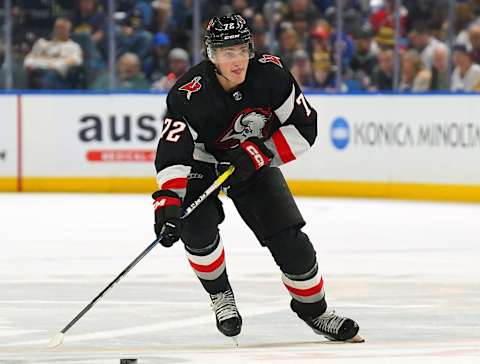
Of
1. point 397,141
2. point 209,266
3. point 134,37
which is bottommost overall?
point 397,141

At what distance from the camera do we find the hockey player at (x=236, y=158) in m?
5.23

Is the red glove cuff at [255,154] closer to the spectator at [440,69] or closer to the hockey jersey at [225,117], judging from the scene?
the hockey jersey at [225,117]

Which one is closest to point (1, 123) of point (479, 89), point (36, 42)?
point (36, 42)

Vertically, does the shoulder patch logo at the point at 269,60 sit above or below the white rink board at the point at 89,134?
above

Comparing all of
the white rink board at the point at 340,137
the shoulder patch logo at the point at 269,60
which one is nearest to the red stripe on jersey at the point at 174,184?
the shoulder patch logo at the point at 269,60

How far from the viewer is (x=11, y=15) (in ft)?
46.4

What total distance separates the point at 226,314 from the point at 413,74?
803 centimetres

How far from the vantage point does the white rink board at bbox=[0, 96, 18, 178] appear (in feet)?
45.8

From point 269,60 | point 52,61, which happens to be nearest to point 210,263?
point 269,60

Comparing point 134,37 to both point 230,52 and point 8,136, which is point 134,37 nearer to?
point 8,136

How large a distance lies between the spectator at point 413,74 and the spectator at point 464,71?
0.27 m

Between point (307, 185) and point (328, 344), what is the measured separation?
26.2 ft

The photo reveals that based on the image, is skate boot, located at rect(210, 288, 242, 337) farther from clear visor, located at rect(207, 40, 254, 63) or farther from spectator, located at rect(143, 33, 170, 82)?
spectator, located at rect(143, 33, 170, 82)

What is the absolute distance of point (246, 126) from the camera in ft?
17.7
